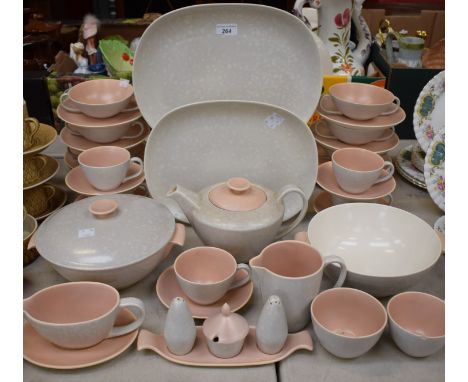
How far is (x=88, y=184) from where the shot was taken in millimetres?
1097

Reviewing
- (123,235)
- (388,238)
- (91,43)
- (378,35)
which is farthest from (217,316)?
(378,35)

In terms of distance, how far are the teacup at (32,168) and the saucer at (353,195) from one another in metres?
0.70

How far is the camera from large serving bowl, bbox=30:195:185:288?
82 cm

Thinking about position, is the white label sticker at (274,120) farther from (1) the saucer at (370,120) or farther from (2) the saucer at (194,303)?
(2) the saucer at (194,303)

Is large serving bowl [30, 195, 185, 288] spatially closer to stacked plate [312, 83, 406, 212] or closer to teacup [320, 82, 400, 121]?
stacked plate [312, 83, 406, 212]

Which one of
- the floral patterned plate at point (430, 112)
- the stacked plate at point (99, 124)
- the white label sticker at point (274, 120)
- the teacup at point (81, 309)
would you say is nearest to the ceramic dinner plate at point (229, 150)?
the white label sticker at point (274, 120)

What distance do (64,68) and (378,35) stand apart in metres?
1.37

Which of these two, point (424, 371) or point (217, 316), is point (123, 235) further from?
point (424, 371)

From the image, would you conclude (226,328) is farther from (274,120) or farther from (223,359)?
(274,120)

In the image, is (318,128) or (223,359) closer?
(223,359)

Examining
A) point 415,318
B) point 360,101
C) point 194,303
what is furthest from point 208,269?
point 360,101

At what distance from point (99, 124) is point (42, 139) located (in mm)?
143

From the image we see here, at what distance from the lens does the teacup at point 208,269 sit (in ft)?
2.75

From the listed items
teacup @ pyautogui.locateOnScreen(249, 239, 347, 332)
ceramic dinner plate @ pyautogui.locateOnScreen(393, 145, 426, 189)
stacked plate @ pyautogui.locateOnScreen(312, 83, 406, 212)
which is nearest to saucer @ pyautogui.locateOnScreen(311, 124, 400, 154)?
stacked plate @ pyautogui.locateOnScreen(312, 83, 406, 212)
